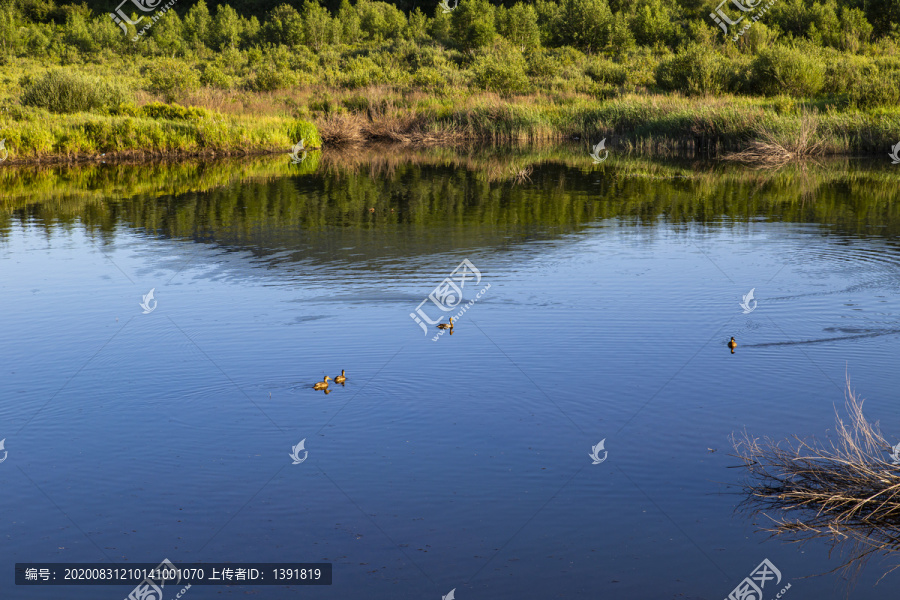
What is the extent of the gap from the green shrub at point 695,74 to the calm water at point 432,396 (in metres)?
24.2

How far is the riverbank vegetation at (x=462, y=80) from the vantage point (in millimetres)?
30547

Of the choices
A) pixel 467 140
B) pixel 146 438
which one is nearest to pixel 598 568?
pixel 146 438

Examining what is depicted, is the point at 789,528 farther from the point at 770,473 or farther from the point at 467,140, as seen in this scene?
the point at 467,140

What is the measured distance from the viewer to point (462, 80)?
48.8m

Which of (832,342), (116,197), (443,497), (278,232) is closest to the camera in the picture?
(443,497)

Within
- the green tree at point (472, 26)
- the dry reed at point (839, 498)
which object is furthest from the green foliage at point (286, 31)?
the dry reed at point (839, 498)

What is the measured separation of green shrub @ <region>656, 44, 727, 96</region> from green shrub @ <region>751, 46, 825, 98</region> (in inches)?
69.3

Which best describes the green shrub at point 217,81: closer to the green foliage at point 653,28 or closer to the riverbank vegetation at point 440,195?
the riverbank vegetation at point 440,195

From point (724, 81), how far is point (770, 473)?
116ft

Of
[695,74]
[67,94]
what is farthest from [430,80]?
[67,94]

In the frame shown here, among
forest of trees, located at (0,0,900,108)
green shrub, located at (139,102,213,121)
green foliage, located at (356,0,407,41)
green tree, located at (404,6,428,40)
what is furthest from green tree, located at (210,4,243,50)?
green shrub, located at (139,102,213,121)

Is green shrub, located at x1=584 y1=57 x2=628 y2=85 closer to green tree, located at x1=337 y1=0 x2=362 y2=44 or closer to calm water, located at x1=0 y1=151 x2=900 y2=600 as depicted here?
green tree, located at x1=337 y1=0 x2=362 y2=44

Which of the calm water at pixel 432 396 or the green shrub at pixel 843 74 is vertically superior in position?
the green shrub at pixel 843 74

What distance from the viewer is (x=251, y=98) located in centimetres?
4009
